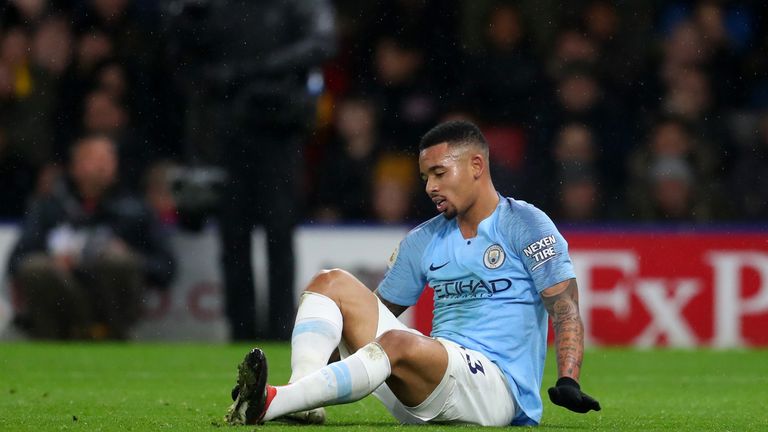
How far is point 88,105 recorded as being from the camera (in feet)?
44.8

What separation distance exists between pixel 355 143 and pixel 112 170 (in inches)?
96.9

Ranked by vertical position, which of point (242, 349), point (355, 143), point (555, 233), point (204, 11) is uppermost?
point (204, 11)

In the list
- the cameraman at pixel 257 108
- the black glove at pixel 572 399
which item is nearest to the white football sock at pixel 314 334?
the black glove at pixel 572 399

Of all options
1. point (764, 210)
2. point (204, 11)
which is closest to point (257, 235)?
point (204, 11)

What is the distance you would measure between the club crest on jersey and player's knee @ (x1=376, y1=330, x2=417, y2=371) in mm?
486

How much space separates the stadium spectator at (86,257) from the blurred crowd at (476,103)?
1.33 ft

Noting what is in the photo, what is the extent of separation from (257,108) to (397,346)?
21.7 ft

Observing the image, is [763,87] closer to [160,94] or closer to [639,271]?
[639,271]

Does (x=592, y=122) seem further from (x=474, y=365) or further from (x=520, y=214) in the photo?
(x=474, y=365)

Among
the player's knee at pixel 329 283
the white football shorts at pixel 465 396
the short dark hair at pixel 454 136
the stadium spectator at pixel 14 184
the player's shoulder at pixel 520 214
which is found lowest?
the white football shorts at pixel 465 396

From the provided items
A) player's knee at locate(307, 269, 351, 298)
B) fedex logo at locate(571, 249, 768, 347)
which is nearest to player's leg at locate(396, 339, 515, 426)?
player's knee at locate(307, 269, 351, 298)

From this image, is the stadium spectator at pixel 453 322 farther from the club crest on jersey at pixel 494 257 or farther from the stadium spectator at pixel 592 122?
the stadium spectator at pixel 592 122

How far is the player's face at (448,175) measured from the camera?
579 cm

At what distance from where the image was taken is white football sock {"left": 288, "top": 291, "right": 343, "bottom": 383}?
558 centimetres
